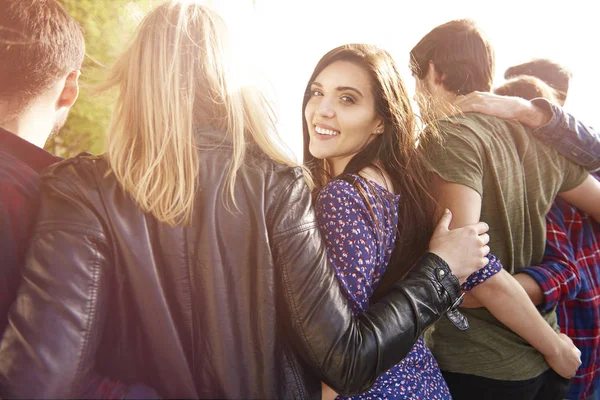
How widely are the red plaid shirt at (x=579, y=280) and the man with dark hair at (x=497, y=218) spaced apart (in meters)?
0.11

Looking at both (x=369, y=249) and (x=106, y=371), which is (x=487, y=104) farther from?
(x=106, y=371)

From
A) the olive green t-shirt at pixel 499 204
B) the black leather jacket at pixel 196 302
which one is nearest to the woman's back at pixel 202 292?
the black leather jacket at pixel 196 302

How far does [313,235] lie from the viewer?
108cm

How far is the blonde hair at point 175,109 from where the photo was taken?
0.99 metres

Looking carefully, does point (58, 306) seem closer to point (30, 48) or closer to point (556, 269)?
point (30, 48)

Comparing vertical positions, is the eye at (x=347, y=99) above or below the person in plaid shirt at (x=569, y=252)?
above

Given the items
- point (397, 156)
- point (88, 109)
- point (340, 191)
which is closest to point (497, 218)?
point (397, 156)

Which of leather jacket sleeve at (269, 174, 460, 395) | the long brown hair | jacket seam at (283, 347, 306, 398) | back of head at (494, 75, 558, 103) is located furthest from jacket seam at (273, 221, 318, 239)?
back of head at (494, 75, 558, 103)

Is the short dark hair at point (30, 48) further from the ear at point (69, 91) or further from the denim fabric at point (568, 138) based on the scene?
the denim fabric at point (568, 138)

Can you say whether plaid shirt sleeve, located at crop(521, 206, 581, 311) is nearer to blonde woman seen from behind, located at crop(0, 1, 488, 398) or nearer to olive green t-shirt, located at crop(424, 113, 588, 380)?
olive green t-shirt, located at crop(424, 113, 588, 380)

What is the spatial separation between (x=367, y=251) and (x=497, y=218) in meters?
0.68

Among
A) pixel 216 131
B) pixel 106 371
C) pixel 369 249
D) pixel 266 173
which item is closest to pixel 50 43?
pixel 216 131

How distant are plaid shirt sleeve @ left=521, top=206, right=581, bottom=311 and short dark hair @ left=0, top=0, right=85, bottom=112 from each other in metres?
1.63

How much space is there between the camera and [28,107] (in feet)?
4.04
